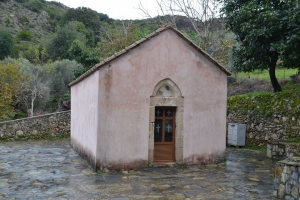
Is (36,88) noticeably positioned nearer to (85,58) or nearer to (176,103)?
(85,58)

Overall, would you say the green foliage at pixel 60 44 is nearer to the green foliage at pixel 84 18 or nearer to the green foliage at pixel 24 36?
the green foliage at pixel 84 18

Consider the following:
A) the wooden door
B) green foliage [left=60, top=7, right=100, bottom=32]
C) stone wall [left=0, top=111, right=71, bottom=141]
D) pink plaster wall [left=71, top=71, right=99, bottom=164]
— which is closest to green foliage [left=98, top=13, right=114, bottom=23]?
green foliage [left=60, top=7, right=100, bottom=32]

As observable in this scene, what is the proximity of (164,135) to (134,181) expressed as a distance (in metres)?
2.48

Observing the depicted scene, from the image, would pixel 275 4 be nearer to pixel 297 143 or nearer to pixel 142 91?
pixel 297 143

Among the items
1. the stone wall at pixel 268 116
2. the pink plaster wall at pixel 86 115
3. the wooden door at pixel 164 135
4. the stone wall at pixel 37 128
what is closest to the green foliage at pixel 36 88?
the stone wall at pixel 37 128

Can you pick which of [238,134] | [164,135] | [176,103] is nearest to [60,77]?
[238,134]

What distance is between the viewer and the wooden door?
32.9 feet

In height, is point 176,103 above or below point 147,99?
below

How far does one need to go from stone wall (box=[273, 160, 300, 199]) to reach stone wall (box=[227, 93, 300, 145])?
599cm

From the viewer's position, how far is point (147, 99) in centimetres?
967

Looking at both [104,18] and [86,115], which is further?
[104,18]

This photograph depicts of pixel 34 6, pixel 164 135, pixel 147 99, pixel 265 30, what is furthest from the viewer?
pixel 34 6

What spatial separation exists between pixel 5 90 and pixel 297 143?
19.7m

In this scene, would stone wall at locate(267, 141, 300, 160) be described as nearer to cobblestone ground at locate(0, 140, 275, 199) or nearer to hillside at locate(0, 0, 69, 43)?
cobblestone ground at locate(0, 140, 275, 199)
